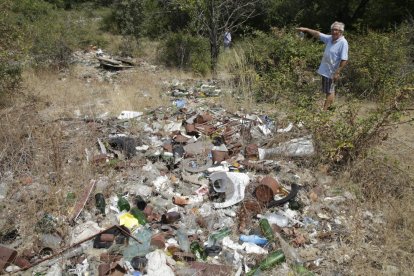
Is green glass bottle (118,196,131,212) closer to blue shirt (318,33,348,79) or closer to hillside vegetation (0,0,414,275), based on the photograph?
hillside vegetation (0,0,414,275)

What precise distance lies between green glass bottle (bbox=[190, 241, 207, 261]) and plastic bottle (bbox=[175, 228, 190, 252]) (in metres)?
0.04

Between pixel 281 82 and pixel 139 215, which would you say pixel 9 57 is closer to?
pixel 139 215

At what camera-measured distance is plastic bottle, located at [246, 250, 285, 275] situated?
2449 mm

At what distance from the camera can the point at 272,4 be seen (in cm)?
1179

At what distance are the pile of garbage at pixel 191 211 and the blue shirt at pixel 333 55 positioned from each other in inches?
42.1

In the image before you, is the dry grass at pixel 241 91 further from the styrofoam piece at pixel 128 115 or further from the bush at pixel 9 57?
the bush at pixel 9 57

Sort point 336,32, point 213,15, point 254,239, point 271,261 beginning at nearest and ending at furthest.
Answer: point 271,261 < point 254,239 < point 336,32 < point 213,15

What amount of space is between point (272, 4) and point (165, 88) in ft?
22.6

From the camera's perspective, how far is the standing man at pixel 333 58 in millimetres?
4484

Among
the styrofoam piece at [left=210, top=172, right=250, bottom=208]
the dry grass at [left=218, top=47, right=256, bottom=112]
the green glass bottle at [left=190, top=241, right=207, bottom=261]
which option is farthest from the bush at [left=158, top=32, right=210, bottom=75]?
the green glass bottle at [left=190, top=241, right=207, bottom=261]

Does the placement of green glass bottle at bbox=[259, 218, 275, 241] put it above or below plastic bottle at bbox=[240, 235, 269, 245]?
above

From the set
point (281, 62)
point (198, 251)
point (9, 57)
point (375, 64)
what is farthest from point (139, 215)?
point (375, 64)

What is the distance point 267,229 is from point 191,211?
69cm

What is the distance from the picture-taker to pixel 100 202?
298 cm
